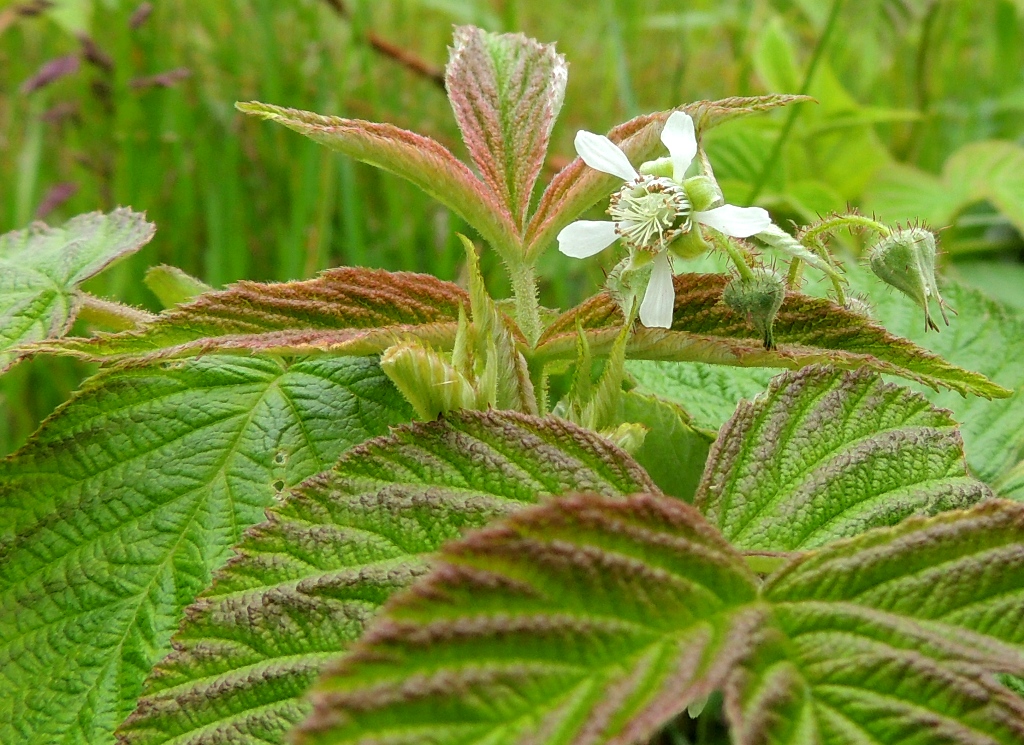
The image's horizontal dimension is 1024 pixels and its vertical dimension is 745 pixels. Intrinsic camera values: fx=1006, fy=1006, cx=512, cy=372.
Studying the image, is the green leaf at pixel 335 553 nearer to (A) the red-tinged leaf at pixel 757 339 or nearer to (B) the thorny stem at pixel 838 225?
(A) the red-tinged leaf at pixel 757 339

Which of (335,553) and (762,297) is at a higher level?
(762,297)

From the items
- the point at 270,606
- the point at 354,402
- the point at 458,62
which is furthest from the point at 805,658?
the point at 458,62

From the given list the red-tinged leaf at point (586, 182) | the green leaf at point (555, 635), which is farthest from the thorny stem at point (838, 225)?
the green leaf at point (555, 635)

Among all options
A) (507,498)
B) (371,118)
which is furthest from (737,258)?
(371,118)

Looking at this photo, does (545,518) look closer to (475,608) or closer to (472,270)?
(475,608)

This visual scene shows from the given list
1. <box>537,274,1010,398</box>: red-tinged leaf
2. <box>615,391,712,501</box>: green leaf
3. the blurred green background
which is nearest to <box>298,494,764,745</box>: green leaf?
<box>537,274,1010,398</box>: red-tinged leaf

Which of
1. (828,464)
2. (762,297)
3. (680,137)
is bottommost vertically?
(828,464)

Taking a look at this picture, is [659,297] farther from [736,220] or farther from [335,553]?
[335,553]
